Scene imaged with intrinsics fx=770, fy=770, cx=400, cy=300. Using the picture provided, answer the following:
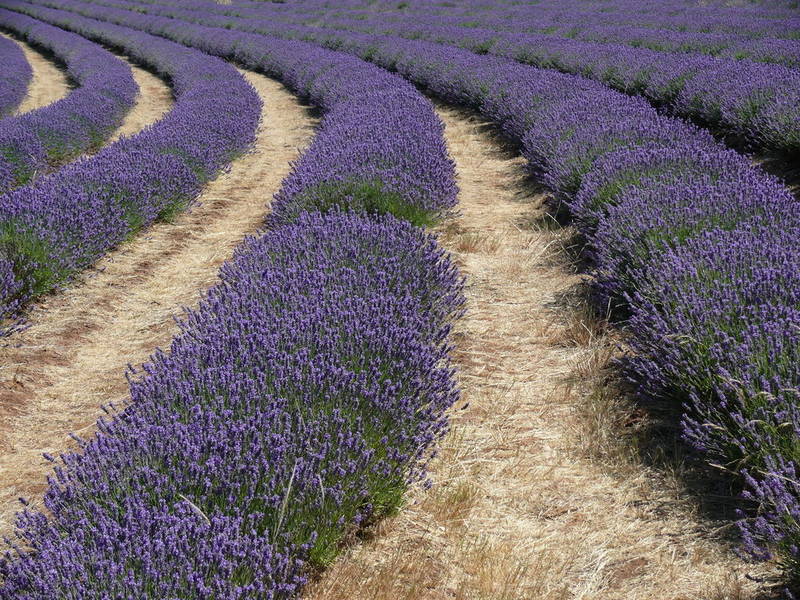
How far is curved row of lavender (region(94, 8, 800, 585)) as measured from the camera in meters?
2.29

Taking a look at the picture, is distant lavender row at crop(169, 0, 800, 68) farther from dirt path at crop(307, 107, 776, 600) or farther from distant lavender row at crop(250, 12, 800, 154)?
dirt path at crop(307, 107, 776, 600)

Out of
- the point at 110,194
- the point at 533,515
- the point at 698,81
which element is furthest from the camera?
the point at 698,81

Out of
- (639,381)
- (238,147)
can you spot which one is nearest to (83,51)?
(238,147)

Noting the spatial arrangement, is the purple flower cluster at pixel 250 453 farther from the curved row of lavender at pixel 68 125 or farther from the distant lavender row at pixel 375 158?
the curved row of lavender at pixel 68 125

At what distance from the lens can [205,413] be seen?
2.30 metres

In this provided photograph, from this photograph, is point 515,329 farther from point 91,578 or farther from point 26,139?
point 26,139

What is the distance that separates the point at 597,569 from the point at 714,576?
1.04 ft

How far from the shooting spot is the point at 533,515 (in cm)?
254

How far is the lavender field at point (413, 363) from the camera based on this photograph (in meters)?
2.05

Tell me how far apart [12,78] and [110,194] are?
32.0 feet

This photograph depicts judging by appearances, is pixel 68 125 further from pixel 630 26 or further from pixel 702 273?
pixel 630 26

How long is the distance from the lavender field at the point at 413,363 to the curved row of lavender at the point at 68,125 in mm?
81

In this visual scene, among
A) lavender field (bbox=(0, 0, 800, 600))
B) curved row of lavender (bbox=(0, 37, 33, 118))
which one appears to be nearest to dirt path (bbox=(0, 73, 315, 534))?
lavender field (bbox=(0, 0, 800, 600))

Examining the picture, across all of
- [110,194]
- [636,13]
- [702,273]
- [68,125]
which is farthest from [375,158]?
[636,13]
